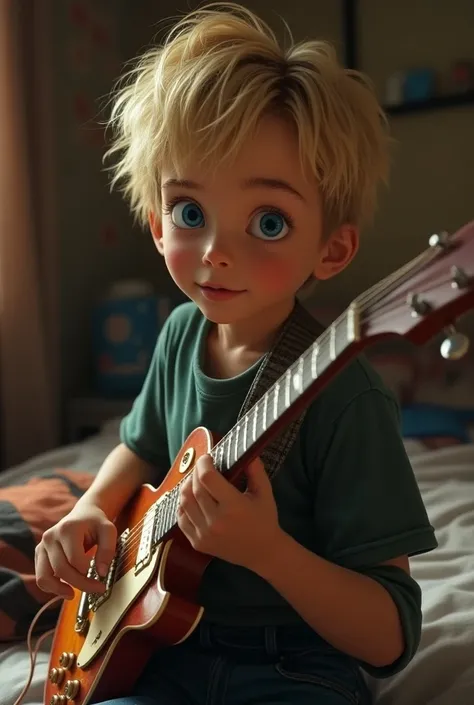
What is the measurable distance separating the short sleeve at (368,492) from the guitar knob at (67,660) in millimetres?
318

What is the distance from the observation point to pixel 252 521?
0.68m

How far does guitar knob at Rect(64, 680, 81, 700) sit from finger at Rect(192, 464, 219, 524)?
0.29 meters

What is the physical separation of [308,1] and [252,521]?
220 centimetres

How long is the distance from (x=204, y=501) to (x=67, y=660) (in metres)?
0.33

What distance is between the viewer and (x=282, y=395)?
25.2 inches

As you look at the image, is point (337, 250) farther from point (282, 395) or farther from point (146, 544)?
point (146, 544)

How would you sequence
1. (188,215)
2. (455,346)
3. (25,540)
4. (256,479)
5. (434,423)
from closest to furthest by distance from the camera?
(455,346)
(256,479)
(188,215)
(25,540)
(434,423)

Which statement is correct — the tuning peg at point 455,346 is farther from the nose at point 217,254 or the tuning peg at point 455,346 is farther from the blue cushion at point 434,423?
the blue cushion at point 434,423

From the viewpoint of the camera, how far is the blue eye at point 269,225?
77 centimetres

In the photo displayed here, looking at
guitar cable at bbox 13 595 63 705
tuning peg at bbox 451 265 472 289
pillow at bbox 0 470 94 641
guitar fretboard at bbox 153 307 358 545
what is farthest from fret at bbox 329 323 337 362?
pillow at bbox 0 470 94 641

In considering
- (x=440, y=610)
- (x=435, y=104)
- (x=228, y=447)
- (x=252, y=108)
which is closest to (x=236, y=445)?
(x=228, y=447)

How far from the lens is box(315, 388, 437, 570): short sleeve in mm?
737

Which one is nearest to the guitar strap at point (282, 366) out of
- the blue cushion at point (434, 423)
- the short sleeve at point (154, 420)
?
the short sleeve at point (154, 420)

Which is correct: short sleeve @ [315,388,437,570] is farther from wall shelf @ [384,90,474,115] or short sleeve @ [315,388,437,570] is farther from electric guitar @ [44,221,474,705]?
wall shelf @ [384,90,474,115]
